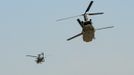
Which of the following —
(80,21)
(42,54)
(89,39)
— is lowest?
(89,39)

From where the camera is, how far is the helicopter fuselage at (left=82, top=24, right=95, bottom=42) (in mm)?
58138

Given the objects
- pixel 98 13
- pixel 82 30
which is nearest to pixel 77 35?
pixel 82 30

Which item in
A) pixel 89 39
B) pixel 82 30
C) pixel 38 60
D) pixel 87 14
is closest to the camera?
pixel 89 39

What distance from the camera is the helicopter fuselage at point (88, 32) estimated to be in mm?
58138

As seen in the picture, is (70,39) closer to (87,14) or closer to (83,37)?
(83,37)

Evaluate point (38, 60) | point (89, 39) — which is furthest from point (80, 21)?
point (38, 60)

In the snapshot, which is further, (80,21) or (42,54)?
(42,54)

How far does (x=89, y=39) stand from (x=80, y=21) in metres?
7.41

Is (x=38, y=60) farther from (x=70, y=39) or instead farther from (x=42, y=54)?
(x=70, y=39)

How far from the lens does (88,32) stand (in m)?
60.3

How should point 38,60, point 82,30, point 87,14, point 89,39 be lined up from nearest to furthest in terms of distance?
point 89,39 < point 82,30 < point 87,14 < point 38,60

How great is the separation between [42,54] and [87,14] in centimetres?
5022

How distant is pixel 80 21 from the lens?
64812 millimetres

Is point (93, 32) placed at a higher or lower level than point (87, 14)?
lower
